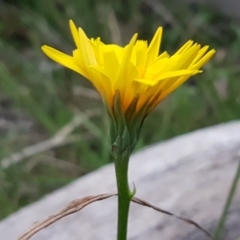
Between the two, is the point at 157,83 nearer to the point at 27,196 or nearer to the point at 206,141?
the point at 206,141

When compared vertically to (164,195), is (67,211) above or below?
below

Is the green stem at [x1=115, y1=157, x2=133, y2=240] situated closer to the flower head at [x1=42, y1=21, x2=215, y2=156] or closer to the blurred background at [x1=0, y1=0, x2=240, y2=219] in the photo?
the flower head at [x1=42, y1=21, x2=215, y2=156]

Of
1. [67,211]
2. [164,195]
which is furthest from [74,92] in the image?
[67,211]

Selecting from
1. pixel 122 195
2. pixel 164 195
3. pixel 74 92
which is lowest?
pixel 122 195

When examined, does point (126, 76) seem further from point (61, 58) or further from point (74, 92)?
point (74, 92)

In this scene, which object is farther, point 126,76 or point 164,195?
point 164,195

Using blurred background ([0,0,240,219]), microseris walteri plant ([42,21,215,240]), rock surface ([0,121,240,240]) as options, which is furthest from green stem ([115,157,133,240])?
blurred background ([0,0,240,219])

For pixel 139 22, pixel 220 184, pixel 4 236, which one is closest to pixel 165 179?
pixel 220 184
